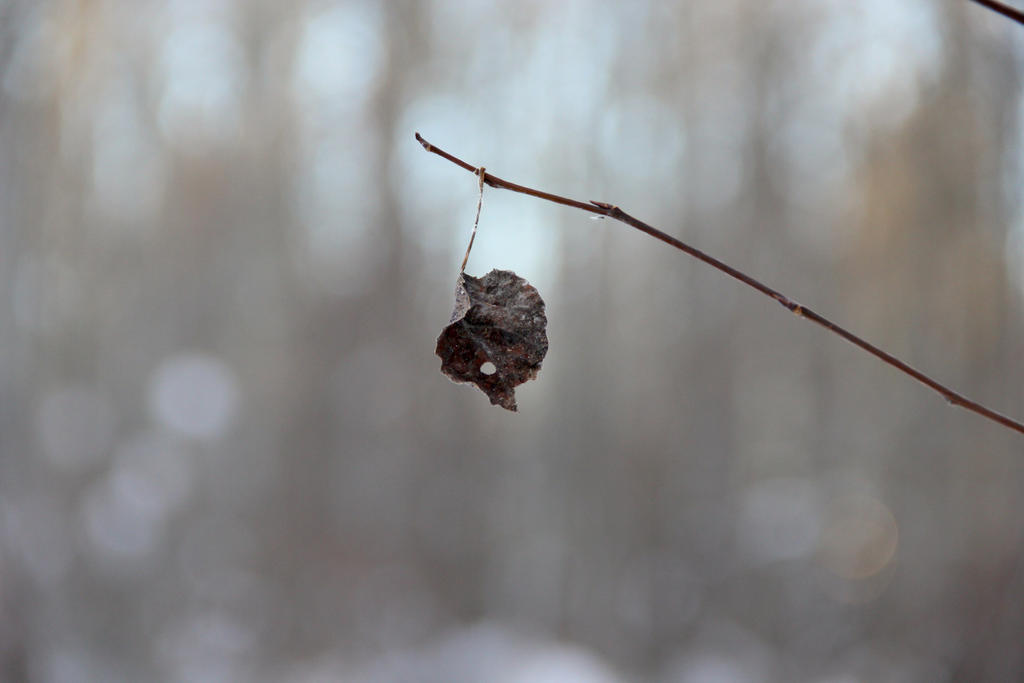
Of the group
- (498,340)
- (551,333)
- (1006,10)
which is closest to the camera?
(1006,10)

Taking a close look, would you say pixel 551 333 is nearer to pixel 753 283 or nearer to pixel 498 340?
pixel 498 340

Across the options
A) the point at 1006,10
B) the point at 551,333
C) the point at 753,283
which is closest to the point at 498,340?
the point at 753,283

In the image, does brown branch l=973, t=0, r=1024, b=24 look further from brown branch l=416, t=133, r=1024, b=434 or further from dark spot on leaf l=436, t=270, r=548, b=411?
dark spot on leaf l=436, t=270, r=548, b=411

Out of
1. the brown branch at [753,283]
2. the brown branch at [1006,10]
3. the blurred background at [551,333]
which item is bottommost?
the brown branch at [753,283]

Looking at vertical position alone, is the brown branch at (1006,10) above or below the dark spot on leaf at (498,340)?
above

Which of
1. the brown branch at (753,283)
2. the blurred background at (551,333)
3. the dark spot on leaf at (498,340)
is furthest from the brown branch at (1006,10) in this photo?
the blurred background at (551,333)

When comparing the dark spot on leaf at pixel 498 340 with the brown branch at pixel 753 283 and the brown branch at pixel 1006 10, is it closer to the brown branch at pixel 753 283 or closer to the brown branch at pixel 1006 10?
→ the brown branch at pixel 753 283

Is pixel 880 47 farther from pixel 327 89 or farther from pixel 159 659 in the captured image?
pixel 159 659

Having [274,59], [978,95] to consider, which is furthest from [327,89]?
[978,95]
